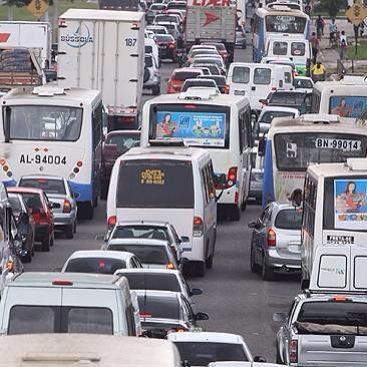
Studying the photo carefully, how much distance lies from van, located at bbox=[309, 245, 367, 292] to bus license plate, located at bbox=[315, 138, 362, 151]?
11116 millimetres

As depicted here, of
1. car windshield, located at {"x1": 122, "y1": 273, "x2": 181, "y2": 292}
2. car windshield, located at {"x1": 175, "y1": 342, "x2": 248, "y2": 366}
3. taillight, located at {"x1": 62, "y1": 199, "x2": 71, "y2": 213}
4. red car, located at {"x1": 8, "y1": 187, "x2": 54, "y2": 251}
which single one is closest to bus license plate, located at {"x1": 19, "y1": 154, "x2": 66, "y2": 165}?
taillight, located at {"x1": 62, "y1": 199, "x2": 71, "y2": 213}

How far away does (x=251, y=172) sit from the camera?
44156 mm

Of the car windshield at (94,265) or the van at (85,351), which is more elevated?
the van at (85,351)

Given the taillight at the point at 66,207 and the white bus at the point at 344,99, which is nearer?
the taillight at the point at 66,207

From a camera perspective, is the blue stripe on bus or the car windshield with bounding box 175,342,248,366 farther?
the blue stripe on bus

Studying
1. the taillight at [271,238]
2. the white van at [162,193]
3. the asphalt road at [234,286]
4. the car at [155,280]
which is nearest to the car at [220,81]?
the asphalt road at [234,286]

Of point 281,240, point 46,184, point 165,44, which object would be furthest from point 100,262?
point 165,44

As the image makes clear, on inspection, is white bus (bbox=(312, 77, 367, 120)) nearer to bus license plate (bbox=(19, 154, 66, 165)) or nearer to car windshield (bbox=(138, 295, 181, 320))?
bus license plate (bbox=(19, 154, 66, 165))

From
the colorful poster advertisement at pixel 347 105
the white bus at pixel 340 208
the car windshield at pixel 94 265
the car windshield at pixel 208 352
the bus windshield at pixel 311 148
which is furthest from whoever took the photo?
the colorful poster advertisement at pixel 347 105

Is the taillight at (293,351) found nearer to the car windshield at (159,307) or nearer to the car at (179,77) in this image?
the car windshield at (159,307)

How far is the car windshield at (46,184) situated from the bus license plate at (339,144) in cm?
Result: 524

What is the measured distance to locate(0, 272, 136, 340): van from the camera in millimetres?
15703

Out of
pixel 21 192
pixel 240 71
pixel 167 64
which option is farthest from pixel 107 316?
pixel 167 64

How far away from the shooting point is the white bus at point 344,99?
44438 millimetres
